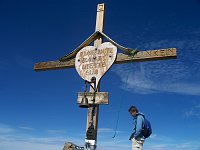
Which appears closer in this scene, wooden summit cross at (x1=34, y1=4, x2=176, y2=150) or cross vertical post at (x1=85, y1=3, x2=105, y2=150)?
cross vertical post at (x1=85, y1=3, x2=105, y2=150)

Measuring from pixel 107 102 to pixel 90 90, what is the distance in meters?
0.72

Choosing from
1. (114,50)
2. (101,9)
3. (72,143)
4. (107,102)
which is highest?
(101,9)

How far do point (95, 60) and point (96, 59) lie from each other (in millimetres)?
37

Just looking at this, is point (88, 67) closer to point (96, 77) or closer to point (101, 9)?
point (96, 77)

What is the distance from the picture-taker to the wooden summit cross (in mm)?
7281

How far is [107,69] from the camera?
7.69 m

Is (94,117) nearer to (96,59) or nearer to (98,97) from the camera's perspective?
(98,97)

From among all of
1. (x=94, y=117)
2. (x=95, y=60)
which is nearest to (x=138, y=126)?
(x=94, y=117)

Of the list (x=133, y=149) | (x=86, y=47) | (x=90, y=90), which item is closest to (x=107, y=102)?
(x=90, y=90)

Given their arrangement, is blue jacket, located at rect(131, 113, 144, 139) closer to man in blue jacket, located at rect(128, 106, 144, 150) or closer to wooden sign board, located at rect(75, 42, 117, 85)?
man in blue jacket, located at rect(128, 106, 144, 150)

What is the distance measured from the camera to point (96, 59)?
794 cm

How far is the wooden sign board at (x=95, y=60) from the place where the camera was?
25.4 ft

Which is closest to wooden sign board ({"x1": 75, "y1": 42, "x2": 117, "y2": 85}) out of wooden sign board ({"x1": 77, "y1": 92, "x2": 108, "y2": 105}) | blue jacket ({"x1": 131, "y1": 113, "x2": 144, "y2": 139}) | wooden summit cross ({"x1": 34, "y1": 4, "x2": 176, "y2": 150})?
wooden summit cross ({"x1": 34, "y1": 4, "x2": 176, "y2": 150})

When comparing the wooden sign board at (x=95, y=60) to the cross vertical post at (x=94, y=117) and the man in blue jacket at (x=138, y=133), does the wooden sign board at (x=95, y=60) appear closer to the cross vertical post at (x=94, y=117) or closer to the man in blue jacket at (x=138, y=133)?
the cross vertical post at (x=94, y=117)
